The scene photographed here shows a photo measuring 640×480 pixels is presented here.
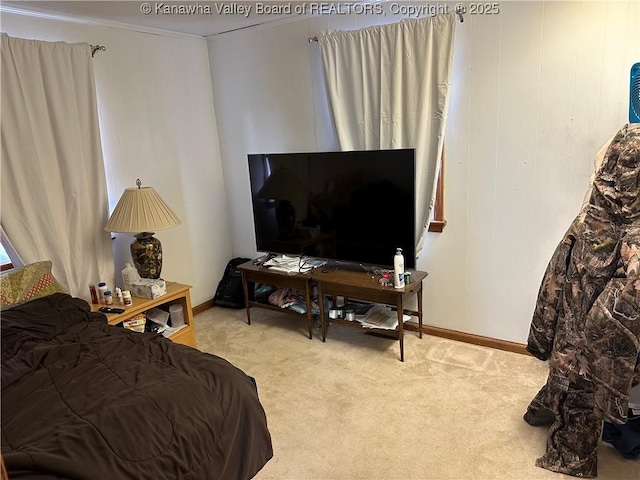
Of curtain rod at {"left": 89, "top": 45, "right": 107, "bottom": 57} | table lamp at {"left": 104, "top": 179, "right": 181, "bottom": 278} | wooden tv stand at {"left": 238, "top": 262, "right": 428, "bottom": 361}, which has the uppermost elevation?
curtain rod at {"left": 89, "top": 45, "right": 107, "bottom": 57}

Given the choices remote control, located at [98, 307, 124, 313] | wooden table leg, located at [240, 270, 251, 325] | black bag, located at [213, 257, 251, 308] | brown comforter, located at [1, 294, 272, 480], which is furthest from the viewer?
black bag, located at [213, 257, 251, 308]

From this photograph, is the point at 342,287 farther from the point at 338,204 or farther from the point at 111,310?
the point at 111,310

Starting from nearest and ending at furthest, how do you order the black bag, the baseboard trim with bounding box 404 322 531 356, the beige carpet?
the beige carpet
the baseboard trim with bounding box 404 322 531 356
the black bag

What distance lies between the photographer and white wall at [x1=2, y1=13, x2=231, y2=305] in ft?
10.5

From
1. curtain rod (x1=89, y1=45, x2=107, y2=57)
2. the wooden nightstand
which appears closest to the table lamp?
the wooden nightstand

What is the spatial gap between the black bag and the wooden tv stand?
1.55 feet

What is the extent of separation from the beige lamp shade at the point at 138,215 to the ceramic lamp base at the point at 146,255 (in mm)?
176

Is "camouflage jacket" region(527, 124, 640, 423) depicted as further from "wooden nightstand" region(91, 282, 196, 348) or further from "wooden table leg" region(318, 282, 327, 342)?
"wooden nightstand" region(91, 282, 196, 348)

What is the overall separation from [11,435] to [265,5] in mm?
2849

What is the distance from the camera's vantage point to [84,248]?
3.03 meters

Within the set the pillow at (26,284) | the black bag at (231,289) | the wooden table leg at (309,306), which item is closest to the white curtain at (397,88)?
the wooden table leg at (309,306)

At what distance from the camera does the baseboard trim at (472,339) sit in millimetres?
2977

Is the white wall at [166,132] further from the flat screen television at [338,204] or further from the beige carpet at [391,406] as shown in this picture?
the beige carpet at [391,406]

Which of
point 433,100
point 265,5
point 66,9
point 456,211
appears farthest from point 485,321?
point 66,9
